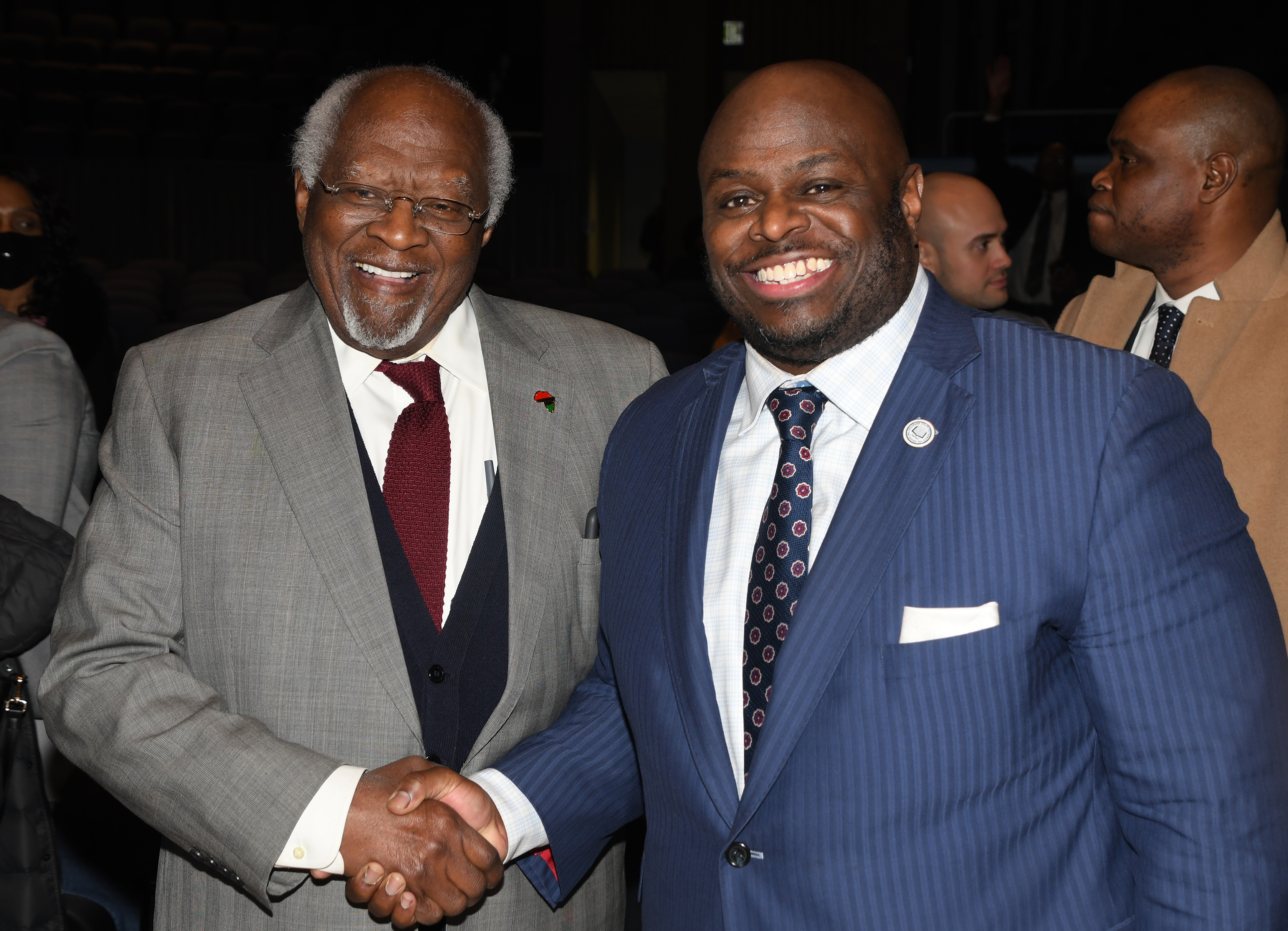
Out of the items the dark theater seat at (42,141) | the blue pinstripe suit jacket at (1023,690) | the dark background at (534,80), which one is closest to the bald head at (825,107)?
the blue pinstripe suit jacket at (1023,690)

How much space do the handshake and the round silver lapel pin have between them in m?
0.79

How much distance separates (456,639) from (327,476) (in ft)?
1.00

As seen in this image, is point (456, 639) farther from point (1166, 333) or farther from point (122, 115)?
point (122, 115)

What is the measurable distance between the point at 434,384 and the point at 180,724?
2.07ft

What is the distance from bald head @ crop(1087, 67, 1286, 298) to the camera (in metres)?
2.33

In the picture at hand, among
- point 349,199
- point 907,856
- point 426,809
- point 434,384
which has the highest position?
point 349,199

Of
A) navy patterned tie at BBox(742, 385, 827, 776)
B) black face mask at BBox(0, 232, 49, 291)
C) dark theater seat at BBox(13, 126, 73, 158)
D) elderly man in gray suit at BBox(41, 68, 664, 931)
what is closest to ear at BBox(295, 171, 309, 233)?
elderly man in gray suit at BBox(41, 68, 664, 931)

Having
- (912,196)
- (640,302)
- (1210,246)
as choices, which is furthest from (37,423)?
(640,302)

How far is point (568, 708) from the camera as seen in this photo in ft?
5.72

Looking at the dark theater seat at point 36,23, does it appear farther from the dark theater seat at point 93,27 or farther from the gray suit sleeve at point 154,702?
the gray suit sleeve at point 154,702

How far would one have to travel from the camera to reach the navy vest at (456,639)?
1.63 m

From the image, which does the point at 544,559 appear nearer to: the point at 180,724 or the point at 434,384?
the point at 434,384

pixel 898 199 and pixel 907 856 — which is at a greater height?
pixel 898 199

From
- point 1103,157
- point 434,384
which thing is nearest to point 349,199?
point 434,384
